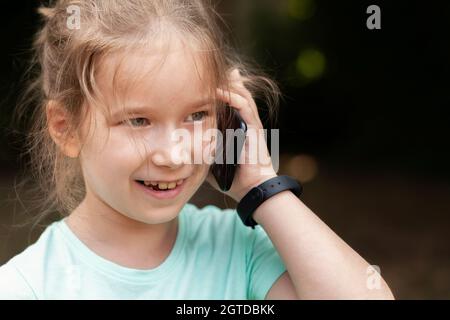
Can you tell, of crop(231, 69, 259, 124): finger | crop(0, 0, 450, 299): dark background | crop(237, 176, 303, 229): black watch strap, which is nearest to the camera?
crop(237, 176, 303, 229): black watch strap

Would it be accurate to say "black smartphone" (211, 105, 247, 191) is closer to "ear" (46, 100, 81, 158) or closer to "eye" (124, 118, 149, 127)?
"eye" (124, 118, 149, 127)

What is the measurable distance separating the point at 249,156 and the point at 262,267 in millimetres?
266

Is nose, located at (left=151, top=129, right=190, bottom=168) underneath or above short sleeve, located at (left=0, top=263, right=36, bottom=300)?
above

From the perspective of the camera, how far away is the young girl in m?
1.36

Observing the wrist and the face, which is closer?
the face

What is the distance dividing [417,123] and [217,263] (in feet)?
12.8

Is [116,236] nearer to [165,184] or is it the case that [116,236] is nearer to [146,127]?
[165,184]

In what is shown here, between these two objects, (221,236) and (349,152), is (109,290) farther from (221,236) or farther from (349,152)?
(349,152)

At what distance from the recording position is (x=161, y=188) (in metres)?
1.42

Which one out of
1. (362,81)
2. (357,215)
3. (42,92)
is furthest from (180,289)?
(362,81)

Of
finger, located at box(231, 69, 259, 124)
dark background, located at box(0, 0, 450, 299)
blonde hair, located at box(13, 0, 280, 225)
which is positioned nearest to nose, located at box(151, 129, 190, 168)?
blonde hair, located at box(13, 0, 280, 225)

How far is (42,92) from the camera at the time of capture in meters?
1.69

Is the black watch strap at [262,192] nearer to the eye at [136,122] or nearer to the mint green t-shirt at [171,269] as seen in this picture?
the mint green t-shirt at [171,269]

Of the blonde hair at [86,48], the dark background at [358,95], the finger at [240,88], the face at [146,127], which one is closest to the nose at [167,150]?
the face at [146,127]
